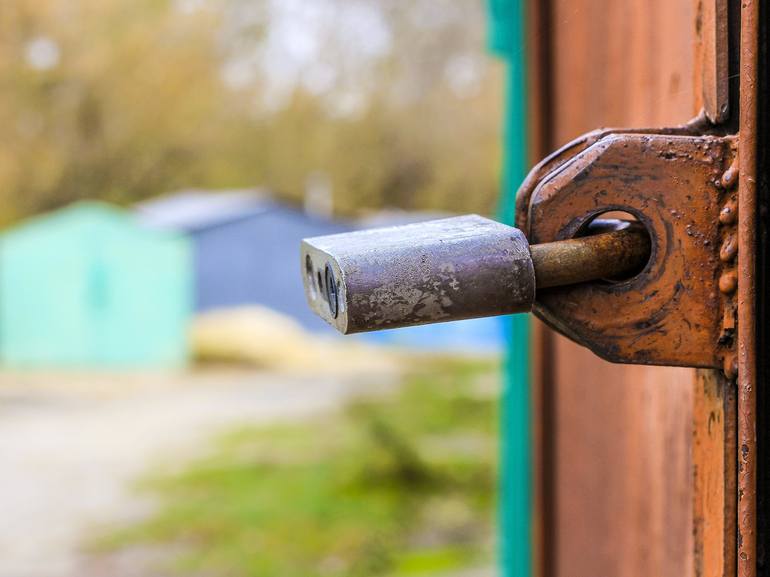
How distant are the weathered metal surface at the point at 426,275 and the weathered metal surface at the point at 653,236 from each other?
4 cm

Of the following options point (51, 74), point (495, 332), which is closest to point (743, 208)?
point (495, 332)

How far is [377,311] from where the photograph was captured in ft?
1.79

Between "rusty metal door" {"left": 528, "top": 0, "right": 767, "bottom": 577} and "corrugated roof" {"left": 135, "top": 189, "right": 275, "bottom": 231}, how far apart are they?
1535 cm

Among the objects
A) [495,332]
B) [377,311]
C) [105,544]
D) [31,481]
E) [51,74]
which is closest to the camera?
[377,311]

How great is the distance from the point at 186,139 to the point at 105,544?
21.6 metres

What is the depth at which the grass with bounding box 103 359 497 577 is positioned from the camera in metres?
6.48

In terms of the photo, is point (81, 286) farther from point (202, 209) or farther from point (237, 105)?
point (237, 105)

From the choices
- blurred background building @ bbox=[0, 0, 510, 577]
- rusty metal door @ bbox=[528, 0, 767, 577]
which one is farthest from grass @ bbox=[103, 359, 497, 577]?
rusty metal door @ bbox=[528, 0, 767, 577]

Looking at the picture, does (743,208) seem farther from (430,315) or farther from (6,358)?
(6,358)

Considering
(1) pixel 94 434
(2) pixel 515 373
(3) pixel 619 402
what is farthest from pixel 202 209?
(3) pixel 619 402

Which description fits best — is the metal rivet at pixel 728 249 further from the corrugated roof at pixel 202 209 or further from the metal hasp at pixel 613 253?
the corrugated roof at pixel 202 209

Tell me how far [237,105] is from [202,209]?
1012cm

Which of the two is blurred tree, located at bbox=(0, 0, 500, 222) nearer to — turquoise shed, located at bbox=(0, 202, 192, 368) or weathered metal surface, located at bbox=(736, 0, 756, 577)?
turquoise shed, located at bbox=(0, 202, 192, 368)

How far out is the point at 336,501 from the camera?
25.8 feet
